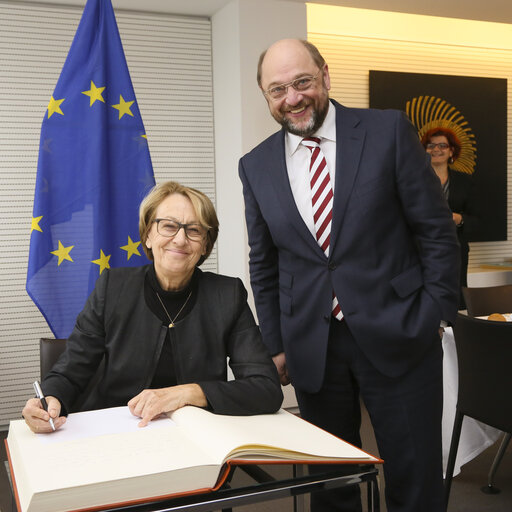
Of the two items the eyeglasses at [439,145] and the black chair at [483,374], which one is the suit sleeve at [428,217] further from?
the eyeglasses at [439,145]

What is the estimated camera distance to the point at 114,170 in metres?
2.97

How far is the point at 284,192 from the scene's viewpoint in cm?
197

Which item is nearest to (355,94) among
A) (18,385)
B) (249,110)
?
(249,110)

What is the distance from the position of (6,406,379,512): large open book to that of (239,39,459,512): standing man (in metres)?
0.50

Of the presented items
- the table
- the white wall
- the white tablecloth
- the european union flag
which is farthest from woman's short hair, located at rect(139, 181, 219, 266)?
the white wall

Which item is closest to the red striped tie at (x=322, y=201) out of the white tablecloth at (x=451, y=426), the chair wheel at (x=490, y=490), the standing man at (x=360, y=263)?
the standing man at (x=360, y=263)

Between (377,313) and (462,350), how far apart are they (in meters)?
0.97

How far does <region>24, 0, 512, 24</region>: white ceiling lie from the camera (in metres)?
Result: 4.31

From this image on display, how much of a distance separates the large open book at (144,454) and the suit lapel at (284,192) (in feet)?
1.95

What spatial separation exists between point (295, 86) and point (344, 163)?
0.25 meters

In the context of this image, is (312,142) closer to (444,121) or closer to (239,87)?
(239,87)

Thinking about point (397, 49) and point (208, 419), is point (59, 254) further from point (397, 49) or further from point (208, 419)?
point (397, 49)

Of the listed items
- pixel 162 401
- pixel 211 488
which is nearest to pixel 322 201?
pixel 162 401

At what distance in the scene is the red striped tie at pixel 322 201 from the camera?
1.93 metres
